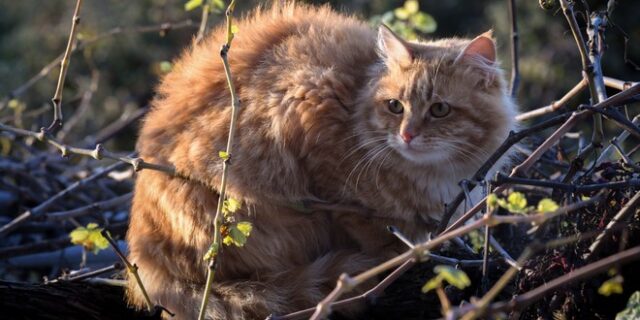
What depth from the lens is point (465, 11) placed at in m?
7.29

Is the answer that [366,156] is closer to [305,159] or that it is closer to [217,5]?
[305,159]

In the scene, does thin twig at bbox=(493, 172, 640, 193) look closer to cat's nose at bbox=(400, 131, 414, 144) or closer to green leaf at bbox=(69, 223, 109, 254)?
cat's nose at bbox=(400, 131, 414, 144)

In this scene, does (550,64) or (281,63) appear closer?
(281,63)

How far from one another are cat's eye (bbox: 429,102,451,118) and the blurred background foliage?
3692 millimetres

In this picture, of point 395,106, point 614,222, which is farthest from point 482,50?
point 614,222

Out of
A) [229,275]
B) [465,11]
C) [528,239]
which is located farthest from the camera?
[465,11]

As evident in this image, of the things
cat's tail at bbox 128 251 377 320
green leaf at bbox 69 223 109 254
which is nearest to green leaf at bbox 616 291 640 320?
cat's tail at bbox 128 251 377 320

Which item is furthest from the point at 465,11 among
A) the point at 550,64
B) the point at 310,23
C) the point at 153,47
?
the point at 310,23

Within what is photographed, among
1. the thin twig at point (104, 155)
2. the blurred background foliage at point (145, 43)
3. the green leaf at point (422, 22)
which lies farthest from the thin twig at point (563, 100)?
the blurred background foliage at point (145, 43)

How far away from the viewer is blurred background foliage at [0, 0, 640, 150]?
632 cm

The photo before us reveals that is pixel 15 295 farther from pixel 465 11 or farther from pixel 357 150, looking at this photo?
pixel 465 11

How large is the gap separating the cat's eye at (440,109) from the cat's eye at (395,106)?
0.33 feet

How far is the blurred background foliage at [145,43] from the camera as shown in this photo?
6324mm

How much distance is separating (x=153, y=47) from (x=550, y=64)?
11.1ft
